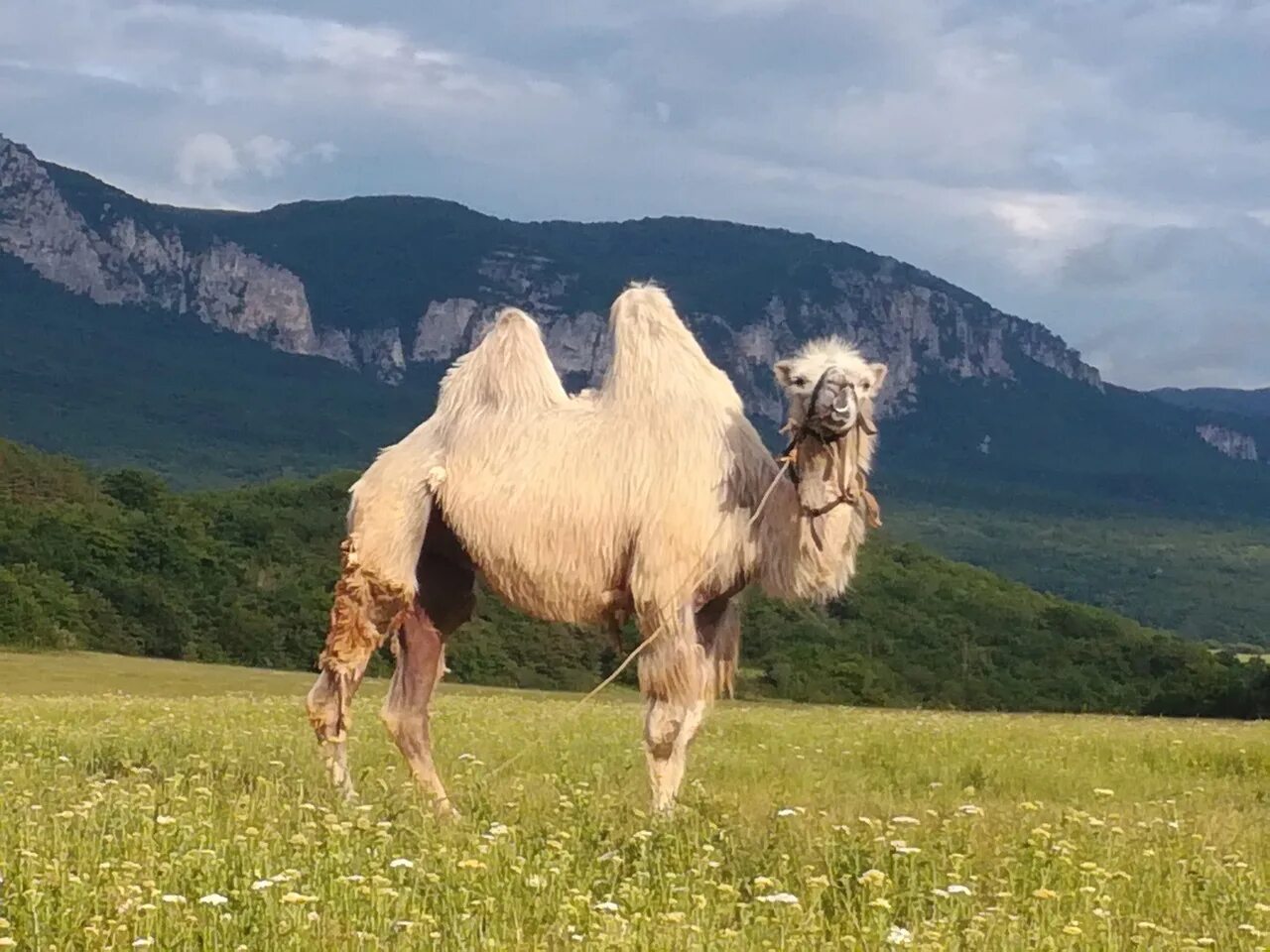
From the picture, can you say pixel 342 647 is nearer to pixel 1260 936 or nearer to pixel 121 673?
pixel 1260 936

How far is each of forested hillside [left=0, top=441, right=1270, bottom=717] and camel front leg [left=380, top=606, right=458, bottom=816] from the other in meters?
48.5

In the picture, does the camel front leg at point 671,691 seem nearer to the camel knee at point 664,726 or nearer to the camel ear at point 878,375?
the camel knee at point 664,726

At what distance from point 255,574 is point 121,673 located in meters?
38.7

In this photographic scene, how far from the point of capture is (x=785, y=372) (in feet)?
27.2

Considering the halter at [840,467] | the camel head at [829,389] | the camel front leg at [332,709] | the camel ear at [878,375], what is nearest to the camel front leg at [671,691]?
the halter at [840,467]

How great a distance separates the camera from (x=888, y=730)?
16000mm

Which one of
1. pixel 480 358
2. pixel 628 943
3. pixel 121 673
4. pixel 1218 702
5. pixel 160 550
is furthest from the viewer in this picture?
pixel 160 550

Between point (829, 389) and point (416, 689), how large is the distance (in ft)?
9.64

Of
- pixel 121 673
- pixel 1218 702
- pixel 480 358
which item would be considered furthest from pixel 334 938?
pixel 1218 702

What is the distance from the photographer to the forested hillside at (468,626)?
61.9 meters

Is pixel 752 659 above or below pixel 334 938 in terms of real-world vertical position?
below

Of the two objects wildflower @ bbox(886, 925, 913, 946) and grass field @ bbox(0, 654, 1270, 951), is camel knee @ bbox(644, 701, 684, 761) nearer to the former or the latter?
grass field @ bbox(0, 654, 1270, 951)

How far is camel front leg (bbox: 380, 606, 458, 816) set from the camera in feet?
29.5

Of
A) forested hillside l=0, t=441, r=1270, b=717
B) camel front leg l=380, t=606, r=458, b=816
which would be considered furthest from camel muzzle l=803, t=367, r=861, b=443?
forested hillside l=0, t=441, r=1270, b=717
